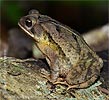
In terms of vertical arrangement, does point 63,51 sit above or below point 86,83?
above

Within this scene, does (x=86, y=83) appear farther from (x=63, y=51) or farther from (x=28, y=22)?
(x=28, y=22)

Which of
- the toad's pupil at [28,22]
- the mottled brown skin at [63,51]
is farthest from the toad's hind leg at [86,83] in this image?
the toad's pupil at [28,22]

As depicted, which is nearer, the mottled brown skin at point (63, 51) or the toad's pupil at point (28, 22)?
the mottled brown skin at point (63, 51)

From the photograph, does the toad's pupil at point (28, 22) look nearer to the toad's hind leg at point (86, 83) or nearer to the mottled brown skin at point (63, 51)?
the mottled brown skin at point (63, 51)

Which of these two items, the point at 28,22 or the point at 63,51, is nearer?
the point at 63,51

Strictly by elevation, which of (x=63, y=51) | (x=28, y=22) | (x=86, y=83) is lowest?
(x=86, y=83)

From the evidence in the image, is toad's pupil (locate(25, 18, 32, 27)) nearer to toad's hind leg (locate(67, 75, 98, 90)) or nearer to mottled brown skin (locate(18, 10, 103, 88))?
mottled brown skin (locate(18, 10, 103, 88))

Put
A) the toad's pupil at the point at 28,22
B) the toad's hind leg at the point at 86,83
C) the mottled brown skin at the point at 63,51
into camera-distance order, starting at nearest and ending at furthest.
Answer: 1. the toad's hind leg at the point at 86,83
2. the mottled brown skin at the point at 63,51
3. the toad's pupil at the point at 28,22

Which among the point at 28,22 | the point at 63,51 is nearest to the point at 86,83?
Answer: the point at 63,51

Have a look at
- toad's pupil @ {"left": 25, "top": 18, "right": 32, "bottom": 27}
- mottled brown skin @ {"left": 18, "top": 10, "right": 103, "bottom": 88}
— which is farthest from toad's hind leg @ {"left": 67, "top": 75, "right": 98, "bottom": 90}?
toad's pupil @ {"left": 25, "top": 18, "right": 32, "bottom": 27}
